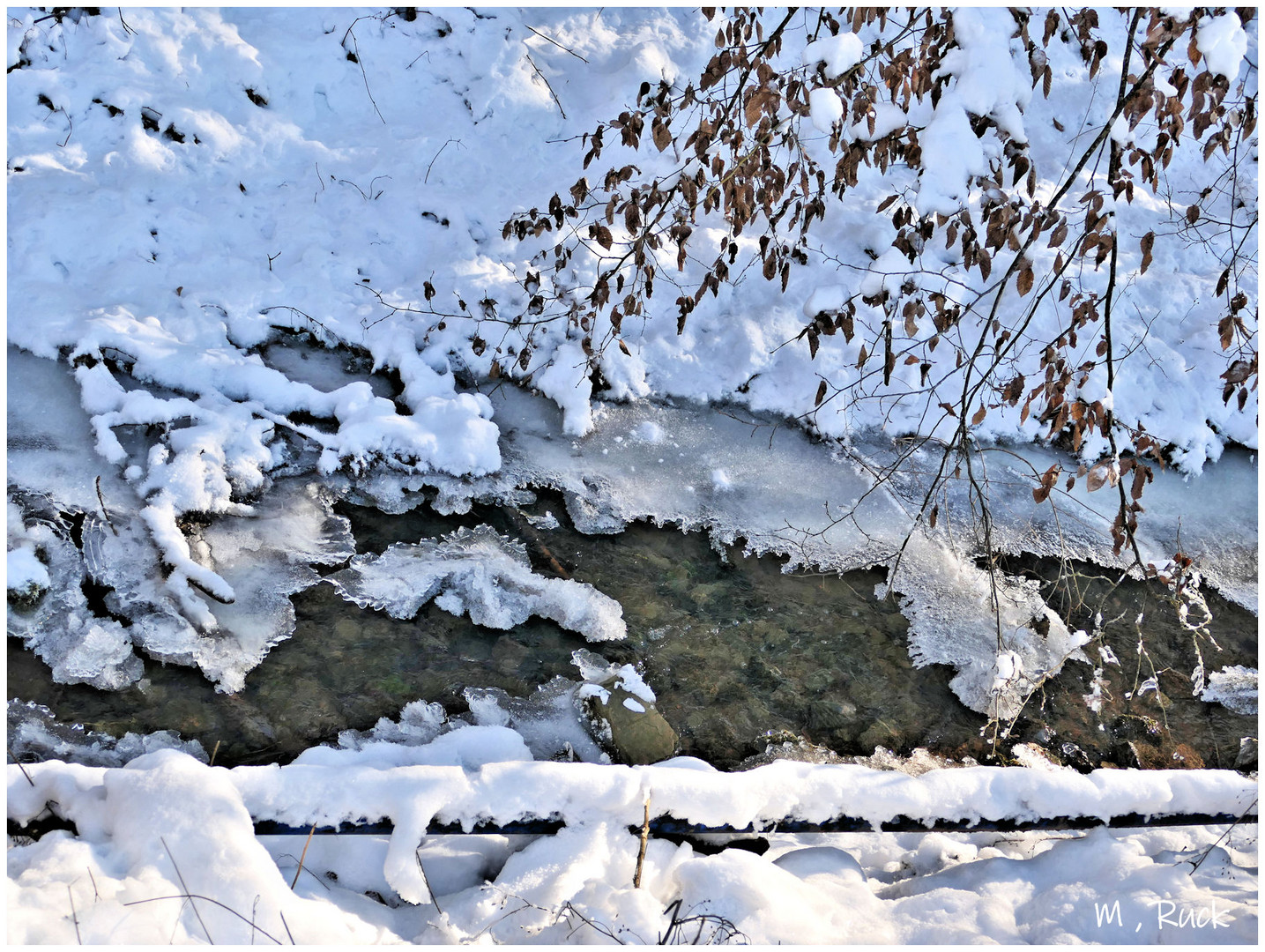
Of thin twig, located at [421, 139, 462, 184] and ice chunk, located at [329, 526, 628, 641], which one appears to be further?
thin twig, located at [421, 139, 462, 184]

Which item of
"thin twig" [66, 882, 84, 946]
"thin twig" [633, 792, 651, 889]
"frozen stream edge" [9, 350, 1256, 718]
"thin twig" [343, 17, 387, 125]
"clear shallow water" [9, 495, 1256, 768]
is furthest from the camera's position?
"thin twig" [343, 17, 387, 125]

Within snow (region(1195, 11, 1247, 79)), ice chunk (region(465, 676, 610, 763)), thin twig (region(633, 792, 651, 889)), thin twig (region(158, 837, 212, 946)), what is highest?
snow (region(1195, 11, 1247, 79))

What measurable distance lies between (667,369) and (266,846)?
2.46 m

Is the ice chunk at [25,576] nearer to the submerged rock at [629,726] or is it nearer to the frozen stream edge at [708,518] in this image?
the frozen stream edge at [708,518]

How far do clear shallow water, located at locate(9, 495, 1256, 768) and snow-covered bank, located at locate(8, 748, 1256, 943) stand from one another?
0.35 m

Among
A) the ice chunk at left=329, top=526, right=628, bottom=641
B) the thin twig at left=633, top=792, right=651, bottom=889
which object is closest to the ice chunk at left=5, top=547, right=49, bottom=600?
the ice chunk at left=329, top=526, right=628, bottom=641

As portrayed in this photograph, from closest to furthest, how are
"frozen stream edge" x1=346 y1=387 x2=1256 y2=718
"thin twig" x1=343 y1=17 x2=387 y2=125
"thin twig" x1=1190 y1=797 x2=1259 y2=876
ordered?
"thin twig" x1=1190 y1=797 x2=1259 y2=876, "frozen stream edge" x1=346 y1=387 x2=1256 y2=718, "thin twig" x1=343 y1=17 x2=387 y2=125

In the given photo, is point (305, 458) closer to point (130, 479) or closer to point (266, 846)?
point (130, 479)

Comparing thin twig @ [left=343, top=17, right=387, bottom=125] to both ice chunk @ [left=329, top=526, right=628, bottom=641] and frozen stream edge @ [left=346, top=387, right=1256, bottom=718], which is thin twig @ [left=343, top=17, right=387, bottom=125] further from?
ice chunk @ [left=329, top=526, right=628, bottom=641]

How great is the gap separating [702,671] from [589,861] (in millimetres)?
868

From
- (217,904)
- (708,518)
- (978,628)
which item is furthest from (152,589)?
(978,628)

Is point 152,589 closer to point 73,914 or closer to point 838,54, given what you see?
point 73,914

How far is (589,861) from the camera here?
6.16 feet

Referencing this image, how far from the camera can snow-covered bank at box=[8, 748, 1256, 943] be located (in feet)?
5.40
